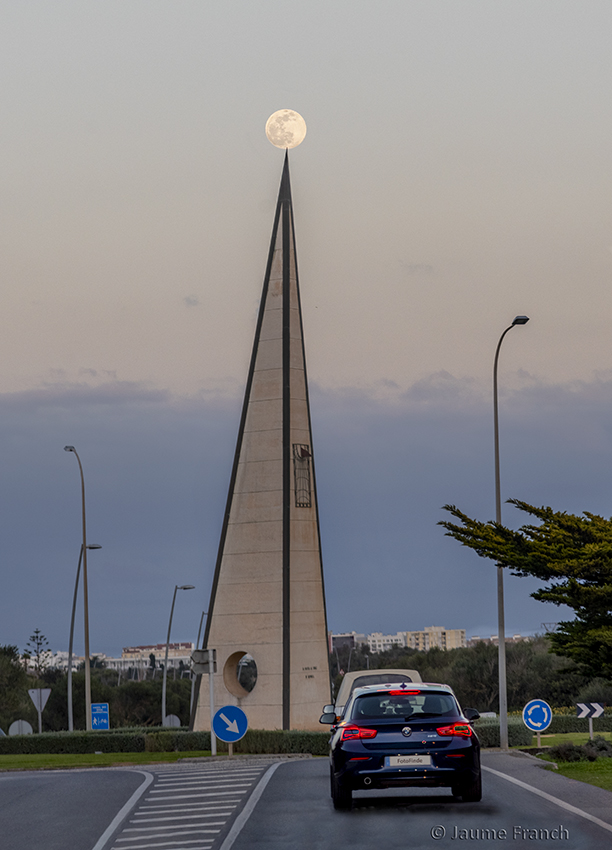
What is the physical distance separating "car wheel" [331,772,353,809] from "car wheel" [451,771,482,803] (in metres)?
1.26

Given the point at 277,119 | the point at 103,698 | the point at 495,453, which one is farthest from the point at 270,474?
the point at 103,698

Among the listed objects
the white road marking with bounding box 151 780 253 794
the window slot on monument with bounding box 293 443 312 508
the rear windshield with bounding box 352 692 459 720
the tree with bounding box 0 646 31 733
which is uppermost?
the window slot on monument with bounding box 293 443 312 508

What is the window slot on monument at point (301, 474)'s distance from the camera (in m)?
40.6

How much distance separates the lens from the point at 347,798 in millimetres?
13461

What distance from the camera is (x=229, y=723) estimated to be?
81.3 feet

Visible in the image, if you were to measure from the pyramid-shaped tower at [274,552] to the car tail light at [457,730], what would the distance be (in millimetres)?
25618

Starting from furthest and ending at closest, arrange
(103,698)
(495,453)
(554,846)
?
(103,698) → (495,453) → (554,846)

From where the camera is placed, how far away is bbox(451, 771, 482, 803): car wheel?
44.1 ft

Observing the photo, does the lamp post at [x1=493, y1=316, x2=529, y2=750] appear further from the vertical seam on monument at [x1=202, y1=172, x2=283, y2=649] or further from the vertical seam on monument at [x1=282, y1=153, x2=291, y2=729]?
the vertical seam on monument at [x1=202, y1=172, x2=283, y2=649]

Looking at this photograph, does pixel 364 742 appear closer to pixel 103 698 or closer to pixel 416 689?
pixel 416 689

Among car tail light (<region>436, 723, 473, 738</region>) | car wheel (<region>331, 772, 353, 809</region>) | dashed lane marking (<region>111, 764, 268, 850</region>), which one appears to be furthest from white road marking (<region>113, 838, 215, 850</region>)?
car tail light (<region>436, 723, 473, 738</region>)

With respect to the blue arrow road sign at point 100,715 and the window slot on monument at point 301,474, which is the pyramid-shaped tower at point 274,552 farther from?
the blue arrow road sign at point 100,715

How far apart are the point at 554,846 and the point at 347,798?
3.71 meters

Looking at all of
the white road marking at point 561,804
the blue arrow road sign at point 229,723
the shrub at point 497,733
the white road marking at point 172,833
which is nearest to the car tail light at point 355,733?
the white road marking at point 172,833
